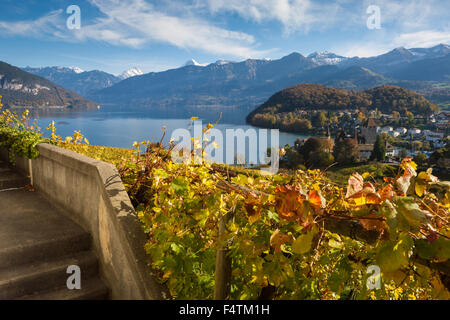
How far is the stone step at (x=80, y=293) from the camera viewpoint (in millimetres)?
2498

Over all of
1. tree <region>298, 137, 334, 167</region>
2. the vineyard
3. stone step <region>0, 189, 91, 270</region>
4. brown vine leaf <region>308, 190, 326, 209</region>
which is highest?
brown vine leaf <region>308, 190, 326, 209</region>

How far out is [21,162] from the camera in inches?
198

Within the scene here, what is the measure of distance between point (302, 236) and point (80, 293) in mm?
2367

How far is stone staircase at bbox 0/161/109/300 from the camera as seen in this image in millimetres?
2514

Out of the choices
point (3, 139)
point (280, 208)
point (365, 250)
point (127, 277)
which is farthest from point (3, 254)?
point (3, 139)

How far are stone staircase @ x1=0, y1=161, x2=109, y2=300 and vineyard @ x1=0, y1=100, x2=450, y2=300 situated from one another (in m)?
1.13

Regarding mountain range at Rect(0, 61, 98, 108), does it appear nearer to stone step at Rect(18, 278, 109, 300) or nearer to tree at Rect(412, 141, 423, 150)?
tree at Rect(412, 141, 423, 150)

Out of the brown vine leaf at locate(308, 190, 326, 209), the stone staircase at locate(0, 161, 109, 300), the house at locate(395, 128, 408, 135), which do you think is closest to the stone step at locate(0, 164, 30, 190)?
the stone staircase at locate(0, 161, 109, 300)

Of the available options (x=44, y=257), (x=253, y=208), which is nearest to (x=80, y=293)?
(x=44, y=257)

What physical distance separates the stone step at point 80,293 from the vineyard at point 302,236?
0.99 meters

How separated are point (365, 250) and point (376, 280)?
0.31 m

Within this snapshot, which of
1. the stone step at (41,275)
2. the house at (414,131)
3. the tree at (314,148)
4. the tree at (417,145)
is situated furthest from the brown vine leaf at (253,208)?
the house at (414,131)

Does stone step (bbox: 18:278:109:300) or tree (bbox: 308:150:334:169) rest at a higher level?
stone step (bbox: 18:278:109:300)
